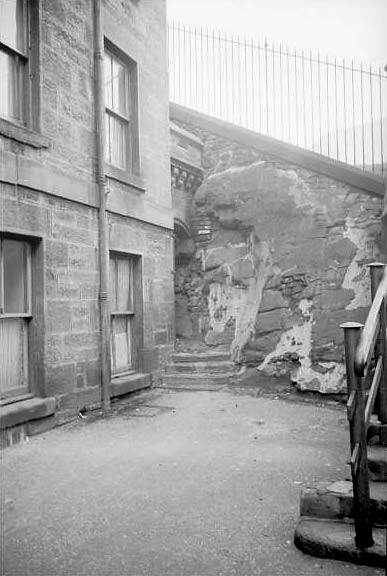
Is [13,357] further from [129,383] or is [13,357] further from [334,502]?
[334,502]

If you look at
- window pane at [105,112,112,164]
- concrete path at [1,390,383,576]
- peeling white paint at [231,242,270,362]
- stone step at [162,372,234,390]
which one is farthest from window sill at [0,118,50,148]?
peeling white paint at [231,242,270,362]

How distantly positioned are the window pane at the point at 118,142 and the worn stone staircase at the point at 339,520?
6.02 meters

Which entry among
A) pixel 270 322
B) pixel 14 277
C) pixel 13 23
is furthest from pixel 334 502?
pixel 13 23

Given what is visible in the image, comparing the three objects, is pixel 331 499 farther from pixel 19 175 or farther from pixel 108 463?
pixel 19 175

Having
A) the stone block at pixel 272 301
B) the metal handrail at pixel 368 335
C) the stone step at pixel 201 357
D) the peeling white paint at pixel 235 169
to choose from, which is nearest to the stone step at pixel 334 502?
the metal handrail at pixel 368 335

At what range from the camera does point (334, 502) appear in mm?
3057

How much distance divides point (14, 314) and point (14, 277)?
44 cm

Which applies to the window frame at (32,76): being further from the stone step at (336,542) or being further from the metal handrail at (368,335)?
the stone step at (336,542)

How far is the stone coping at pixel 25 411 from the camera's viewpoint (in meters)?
5.20

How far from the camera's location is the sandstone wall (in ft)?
26.1

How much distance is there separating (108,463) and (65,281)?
101 inches

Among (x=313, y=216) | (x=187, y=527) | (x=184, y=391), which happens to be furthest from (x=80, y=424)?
(x=313, y=216)

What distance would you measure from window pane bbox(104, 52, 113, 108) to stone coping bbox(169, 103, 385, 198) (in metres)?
2.89

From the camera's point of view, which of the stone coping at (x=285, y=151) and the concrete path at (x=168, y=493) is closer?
the concrete path at (x=168, y=493)
